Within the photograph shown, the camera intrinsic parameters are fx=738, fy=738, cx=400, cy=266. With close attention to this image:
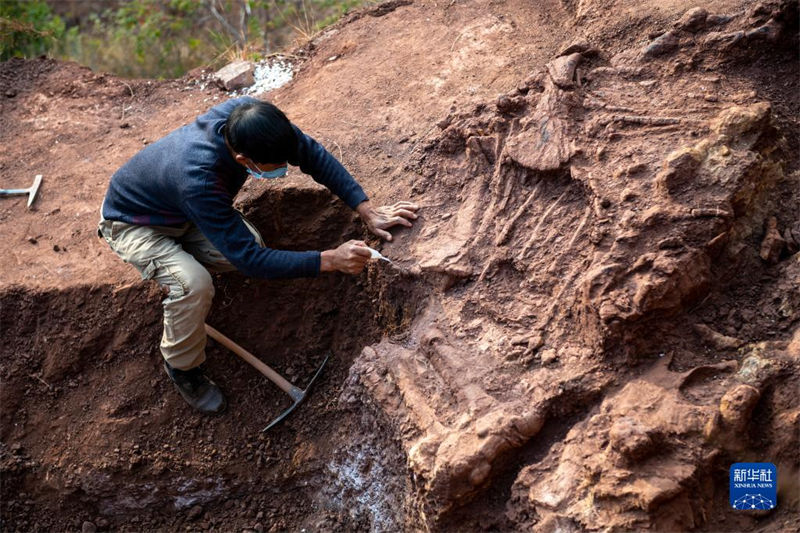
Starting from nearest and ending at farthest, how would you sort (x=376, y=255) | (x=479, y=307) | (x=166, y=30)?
(x=479, y=307)
(x=376, y=255)
(x=166, y=30)

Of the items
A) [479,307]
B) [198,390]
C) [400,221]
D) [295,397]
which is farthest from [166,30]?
[479,307]

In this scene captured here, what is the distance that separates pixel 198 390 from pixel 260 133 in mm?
1480

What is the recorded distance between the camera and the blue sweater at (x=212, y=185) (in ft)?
9.12

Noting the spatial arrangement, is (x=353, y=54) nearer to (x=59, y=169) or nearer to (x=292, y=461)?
(x=59, y=169)

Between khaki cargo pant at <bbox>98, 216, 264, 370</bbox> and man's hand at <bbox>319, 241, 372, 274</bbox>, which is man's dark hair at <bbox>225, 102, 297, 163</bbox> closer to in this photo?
man's hand at <bbox>319, 241, 372, 274</bbox>

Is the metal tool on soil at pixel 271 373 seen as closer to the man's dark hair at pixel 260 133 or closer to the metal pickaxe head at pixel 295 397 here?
the metal pickaxe head at pixel 295 397

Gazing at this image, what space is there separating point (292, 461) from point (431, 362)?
3.50 ft

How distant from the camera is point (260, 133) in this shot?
263cm

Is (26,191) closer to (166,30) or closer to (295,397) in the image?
(295,397)

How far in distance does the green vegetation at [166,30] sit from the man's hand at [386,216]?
10.6 feet

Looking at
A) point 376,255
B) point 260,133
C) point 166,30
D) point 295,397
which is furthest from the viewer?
point 166,30

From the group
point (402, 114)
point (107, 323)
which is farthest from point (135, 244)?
point (402, 114)

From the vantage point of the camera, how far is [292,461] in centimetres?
341

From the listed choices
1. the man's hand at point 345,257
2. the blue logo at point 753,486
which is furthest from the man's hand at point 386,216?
the blue logo at point 753,486
